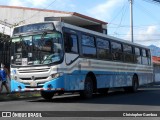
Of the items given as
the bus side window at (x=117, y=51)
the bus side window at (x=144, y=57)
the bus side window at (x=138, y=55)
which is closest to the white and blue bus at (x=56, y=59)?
the bus side window at (x=117, y=51)

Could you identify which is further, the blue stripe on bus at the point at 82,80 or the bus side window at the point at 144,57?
the bus side window at the point at 144,57

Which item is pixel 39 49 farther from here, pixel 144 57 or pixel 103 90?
pixel 144 57

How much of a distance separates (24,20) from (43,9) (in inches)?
79.5

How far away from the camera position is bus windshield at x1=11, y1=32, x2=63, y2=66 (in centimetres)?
1516

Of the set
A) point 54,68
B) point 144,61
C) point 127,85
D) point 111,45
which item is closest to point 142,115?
point 54,68

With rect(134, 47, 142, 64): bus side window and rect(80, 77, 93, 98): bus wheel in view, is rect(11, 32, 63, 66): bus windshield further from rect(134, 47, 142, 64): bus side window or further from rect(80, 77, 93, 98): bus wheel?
rect(134, 47, 142, 64): bus side window

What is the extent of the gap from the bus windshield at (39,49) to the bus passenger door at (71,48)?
1.40 ft

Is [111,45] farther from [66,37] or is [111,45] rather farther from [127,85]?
[66,37]

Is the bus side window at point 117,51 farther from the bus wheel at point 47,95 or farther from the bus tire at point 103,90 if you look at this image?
the bus wheel at point 47,95

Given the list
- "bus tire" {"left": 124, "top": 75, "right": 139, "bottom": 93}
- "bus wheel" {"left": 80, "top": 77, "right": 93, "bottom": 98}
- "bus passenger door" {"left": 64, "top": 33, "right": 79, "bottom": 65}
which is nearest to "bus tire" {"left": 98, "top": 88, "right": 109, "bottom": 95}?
"bus tire" {"left": 124, "top": 75, "right": 139, "bottom": 93}

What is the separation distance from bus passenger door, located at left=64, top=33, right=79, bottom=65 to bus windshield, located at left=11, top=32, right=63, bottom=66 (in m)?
0.43

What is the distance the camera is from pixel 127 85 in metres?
22.9

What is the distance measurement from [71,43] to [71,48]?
0.77 feet

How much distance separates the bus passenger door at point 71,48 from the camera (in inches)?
614
